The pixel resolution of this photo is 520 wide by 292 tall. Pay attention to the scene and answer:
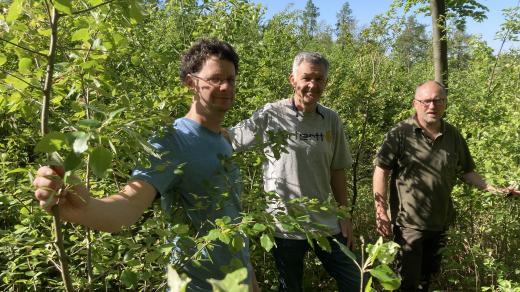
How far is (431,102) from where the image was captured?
11.0ft

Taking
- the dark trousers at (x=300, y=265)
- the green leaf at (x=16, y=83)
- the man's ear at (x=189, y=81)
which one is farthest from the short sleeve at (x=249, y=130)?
the green leaf at (x=16, y=83)

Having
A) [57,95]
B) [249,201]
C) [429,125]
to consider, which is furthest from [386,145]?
[57,95]

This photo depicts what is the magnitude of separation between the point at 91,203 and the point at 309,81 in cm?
192

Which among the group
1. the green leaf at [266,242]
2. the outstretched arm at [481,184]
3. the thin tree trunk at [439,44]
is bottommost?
the green leaf at [266,242]

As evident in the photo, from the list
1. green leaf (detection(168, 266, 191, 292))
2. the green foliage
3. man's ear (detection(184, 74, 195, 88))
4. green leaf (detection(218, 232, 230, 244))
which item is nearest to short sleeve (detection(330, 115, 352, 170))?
the green foliage

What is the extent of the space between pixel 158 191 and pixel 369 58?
382 cm

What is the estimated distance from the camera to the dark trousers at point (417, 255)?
3.41m

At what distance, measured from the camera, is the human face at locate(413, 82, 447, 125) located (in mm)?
3332

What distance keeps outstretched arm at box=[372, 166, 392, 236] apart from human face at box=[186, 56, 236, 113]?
1.89 meters

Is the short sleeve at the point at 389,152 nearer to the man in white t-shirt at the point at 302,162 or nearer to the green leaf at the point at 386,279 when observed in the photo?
the man in white t-shirt at the point at 302,162

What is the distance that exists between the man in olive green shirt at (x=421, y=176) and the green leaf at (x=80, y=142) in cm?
278

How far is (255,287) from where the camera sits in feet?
7.06

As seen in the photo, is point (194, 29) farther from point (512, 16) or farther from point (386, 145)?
point (512, 16)

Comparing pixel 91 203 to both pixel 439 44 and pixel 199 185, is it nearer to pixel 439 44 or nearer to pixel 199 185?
pixel 199 185
